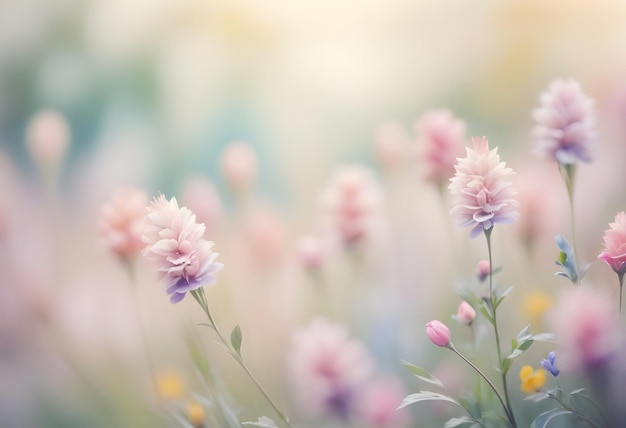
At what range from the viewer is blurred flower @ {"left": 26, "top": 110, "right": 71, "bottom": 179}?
1354mm

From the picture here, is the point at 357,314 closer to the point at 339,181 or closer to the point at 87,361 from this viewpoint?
the point at 339,181

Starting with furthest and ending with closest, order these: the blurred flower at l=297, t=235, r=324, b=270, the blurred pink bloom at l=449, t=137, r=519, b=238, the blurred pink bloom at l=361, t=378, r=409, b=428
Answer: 1. the blurred flower at l=297, t=235, r=324, b=270
2. the blurred pink bloom at l=361, t=378, r=409, b=428
3. the blurred pink bloom at l=449, t=137, r=519, b=238

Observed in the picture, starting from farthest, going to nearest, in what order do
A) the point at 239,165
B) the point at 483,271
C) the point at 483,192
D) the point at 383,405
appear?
the point at 239,165 → the point at 383,405 → the point at 483,271 → the point at 483,192

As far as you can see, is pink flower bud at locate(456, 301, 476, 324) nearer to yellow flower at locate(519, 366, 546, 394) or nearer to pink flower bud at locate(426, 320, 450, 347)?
pink flower bud at locate(426, 320, 450, 347)

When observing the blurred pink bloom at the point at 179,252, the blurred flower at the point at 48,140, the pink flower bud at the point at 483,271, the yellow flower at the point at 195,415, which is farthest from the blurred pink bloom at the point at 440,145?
the blurred flower at the point at 48,140

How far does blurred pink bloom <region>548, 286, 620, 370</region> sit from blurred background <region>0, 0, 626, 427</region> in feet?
0.67

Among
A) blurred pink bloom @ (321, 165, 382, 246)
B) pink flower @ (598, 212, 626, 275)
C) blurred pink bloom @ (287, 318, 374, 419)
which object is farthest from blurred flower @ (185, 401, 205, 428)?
pink flower @ (598, 212, 626, 275)

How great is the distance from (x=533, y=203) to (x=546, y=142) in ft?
0.58

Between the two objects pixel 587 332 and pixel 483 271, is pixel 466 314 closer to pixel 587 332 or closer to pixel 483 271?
pixel 483 271

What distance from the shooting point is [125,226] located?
1.21 metres

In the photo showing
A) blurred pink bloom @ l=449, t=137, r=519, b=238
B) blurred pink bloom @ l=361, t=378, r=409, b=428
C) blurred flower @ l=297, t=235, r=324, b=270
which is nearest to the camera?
blurred pink bloom @ l=449, t=137, r=519, b=238

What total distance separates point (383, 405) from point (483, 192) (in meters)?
0.46

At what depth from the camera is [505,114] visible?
52.1 inches

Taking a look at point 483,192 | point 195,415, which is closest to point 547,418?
point 483,192
